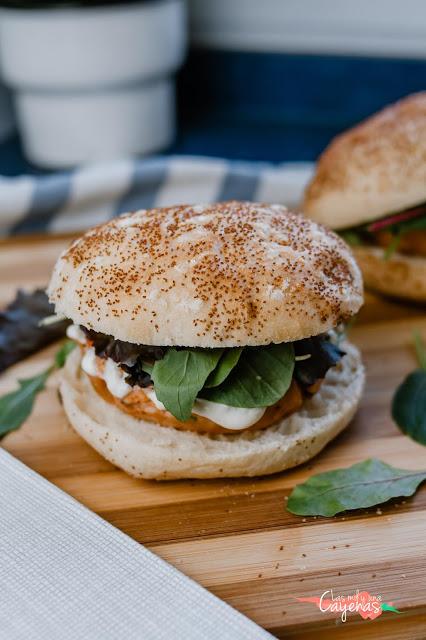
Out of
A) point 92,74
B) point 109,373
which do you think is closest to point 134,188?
point 92,74

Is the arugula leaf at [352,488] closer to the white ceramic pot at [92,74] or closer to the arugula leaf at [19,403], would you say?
the arugula leaf at [19,403]

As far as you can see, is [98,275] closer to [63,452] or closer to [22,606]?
[63,452]

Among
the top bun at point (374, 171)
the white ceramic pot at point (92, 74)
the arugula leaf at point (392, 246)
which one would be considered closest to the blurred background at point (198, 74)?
the white ceramic pot at point (92, 74)

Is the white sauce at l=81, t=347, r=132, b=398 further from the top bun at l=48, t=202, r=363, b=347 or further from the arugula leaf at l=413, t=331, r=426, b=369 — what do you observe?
the arugula leaf at l=413, t=331, r=426, b=369

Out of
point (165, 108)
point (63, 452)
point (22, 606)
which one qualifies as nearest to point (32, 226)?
point (165, 108)

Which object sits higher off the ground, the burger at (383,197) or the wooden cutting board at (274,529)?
the burger at (383,197)

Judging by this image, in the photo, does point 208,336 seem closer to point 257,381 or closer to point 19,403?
point 257,381
